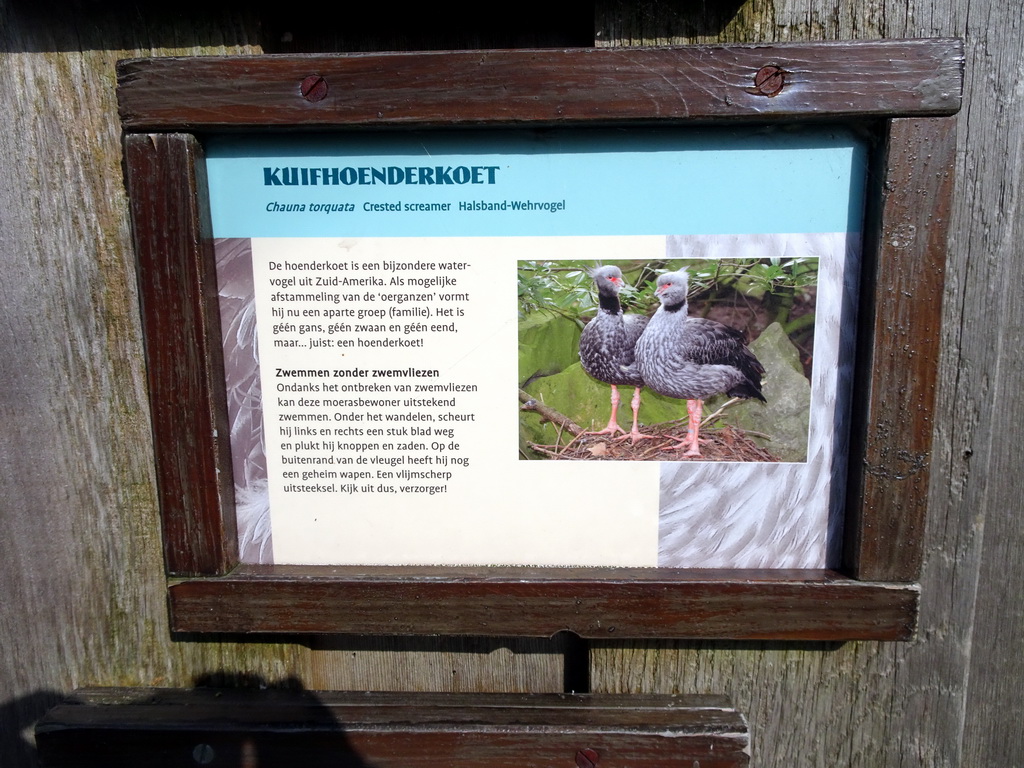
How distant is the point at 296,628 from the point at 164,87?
2.65ft

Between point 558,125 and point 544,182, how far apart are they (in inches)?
3.0

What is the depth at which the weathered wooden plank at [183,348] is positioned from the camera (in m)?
0.89

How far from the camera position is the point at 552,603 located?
971 millimetres

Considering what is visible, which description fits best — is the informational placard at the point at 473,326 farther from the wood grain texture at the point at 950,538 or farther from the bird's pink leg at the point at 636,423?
the wood grain texture at the point at 950,538

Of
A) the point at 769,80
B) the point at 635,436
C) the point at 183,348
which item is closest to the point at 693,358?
the point at 635,436

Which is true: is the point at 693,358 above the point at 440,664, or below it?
above

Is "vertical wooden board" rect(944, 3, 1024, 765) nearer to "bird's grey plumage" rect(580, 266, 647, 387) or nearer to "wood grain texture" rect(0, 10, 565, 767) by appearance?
"bird's grey plumage" rect(580, 266, 647, 387)

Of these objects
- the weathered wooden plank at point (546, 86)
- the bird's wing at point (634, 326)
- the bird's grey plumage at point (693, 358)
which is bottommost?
the bird's grey plumage at point (693, 358)

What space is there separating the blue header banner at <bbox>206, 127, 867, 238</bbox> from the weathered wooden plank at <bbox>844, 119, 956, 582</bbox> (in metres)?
0.06

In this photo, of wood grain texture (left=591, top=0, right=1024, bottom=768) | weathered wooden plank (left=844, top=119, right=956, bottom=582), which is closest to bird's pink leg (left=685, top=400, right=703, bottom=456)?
weathered wooden plank (left=844, top=119, right=956, bottom=582)

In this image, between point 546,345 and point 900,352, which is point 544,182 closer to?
point 546,345

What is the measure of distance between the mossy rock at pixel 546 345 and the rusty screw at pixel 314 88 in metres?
0.41

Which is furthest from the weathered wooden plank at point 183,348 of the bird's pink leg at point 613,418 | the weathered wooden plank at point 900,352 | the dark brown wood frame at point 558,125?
the weathered wooden plank at point 900,352

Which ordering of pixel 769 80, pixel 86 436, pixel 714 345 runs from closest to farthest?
pixel 769 80
pixel 714 345
pixel 86 436
